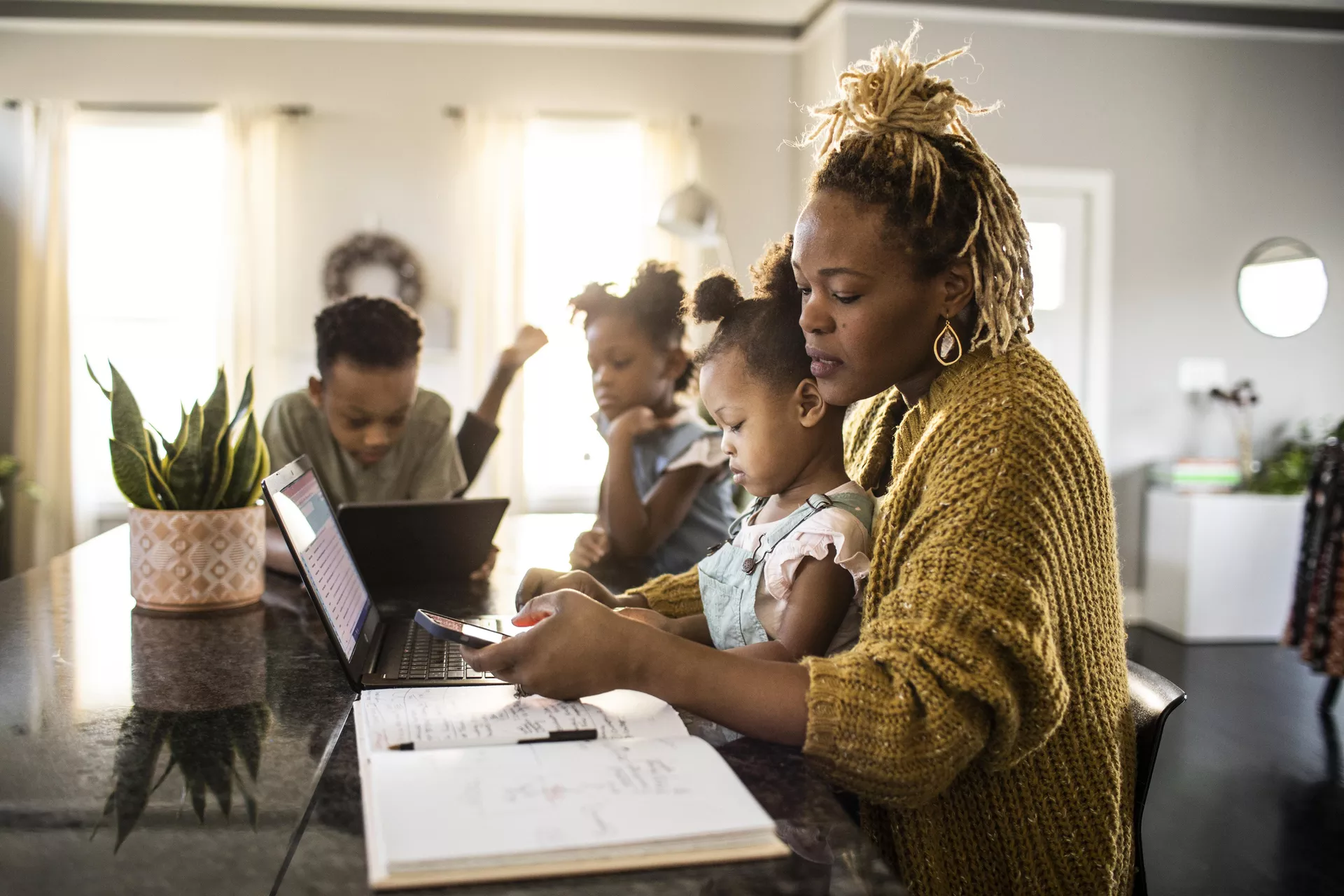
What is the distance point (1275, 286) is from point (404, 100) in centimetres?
461

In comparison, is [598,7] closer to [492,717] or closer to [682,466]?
[682,466]

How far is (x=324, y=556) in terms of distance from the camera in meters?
1.25

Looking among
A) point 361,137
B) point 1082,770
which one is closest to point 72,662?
point 1082,770

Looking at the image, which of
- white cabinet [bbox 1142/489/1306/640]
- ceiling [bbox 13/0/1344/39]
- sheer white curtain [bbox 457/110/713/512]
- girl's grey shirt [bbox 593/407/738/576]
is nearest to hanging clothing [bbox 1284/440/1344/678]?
white cabinet [bbox 1142/489/1306/640]

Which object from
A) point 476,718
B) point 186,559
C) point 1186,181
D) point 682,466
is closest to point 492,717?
point 476,718

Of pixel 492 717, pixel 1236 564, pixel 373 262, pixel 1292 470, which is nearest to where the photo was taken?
pixel 492 717

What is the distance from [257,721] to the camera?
1.00 meters

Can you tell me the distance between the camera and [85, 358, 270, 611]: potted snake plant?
1489 mm

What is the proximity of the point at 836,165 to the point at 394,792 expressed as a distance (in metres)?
0.75

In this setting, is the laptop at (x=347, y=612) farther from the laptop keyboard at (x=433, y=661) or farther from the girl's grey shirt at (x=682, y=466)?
the girl's grey shirt at (x=682, y=466)

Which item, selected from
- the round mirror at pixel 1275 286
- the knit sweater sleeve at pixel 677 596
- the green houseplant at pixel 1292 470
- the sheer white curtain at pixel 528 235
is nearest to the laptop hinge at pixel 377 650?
the knit sweater sleeve at pixel 677 596

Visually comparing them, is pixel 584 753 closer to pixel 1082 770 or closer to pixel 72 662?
pixel 1082 770

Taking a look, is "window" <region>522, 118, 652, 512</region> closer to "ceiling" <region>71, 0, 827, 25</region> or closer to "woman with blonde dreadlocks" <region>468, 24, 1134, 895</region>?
"ceiling" <region>71, 0, 827, 25</region>

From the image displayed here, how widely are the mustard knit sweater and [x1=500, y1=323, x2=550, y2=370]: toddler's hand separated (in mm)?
1600
